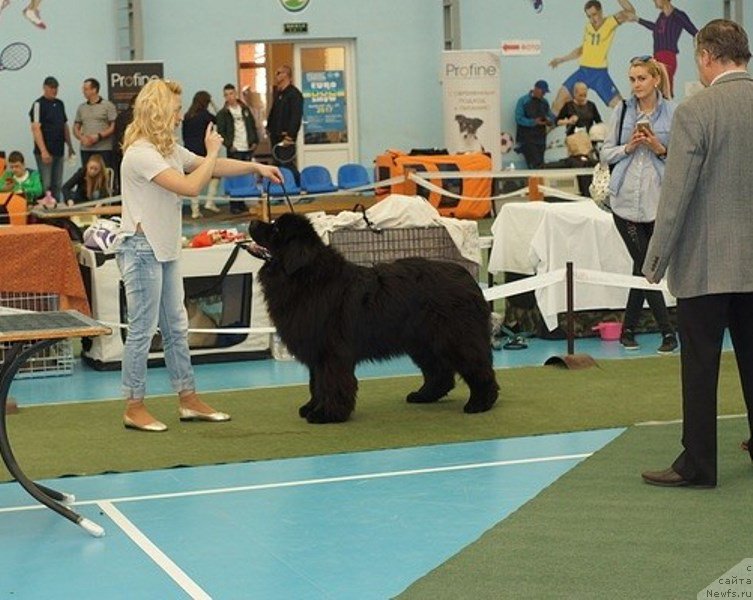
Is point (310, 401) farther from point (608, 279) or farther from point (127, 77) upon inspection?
point (127, 77)

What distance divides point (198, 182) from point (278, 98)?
15.0 meters

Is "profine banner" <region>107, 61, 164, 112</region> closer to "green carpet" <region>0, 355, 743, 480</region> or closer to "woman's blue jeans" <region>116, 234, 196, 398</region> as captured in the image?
"green carpet" <region>0, 355, 743, 480</region>

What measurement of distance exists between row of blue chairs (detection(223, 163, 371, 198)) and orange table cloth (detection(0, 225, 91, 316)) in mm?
10459

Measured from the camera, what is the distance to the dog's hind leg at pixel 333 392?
7233mm

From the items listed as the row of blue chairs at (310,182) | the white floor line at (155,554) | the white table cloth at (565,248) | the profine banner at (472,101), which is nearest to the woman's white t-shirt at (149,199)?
the white floor line at (155,554)

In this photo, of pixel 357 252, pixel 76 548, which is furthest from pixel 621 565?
pixel 357 252

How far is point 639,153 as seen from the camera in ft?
28.7

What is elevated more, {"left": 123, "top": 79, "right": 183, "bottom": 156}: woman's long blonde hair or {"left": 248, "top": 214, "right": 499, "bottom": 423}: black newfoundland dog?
{"left": 123, "top": 79, "right": 183, "bottom": 156}: woman's long blonde hair

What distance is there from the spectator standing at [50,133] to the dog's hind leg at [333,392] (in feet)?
46.4

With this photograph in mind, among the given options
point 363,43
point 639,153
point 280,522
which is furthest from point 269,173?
point 363,43

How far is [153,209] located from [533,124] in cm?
1723

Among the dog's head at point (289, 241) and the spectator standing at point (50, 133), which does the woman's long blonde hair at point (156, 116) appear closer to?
the dog's head at point (289, 241)

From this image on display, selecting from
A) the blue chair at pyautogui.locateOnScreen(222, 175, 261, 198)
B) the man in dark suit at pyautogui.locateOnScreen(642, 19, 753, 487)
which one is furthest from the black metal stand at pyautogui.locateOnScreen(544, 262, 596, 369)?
the blue chair at pyautogui.locateOnScreen(222, 175, 261, 198)

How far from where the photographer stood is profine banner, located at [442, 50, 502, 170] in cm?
2153
